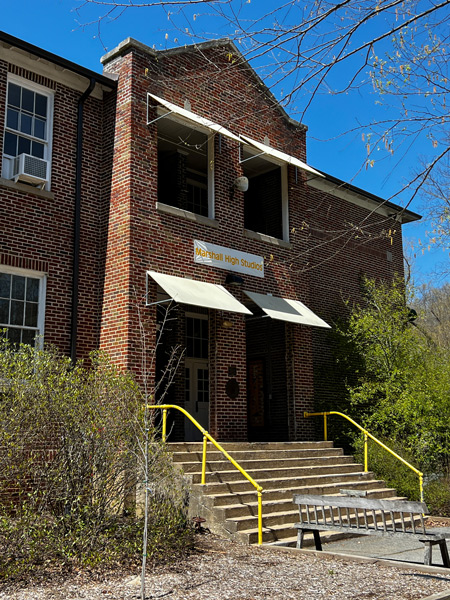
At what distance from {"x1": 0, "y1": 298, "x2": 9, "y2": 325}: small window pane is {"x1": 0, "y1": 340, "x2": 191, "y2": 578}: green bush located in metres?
2.81

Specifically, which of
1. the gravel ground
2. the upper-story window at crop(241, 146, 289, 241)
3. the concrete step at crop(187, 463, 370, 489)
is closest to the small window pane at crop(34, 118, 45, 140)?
the upper-story window at crop(241, 146, 289, 241)

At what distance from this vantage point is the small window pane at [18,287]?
1125cm

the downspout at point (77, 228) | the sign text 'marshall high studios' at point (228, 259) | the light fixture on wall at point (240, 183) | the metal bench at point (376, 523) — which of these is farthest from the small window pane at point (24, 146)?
the metal bench at point (376, 523)

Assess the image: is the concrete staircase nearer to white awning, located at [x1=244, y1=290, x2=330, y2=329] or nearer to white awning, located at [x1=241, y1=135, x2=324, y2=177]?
white awning, located at [x1=244, y1=290, x2=330, y2=329]

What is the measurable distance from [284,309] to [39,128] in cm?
626

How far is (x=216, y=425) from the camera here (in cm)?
1289

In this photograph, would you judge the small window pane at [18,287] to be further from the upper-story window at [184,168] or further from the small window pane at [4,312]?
the upper-story window at [184,168]

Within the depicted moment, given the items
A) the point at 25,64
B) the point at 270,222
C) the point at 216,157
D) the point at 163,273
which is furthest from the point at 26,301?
the point at 270,222

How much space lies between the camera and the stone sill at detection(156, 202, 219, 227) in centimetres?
1265

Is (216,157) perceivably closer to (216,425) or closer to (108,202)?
(108,202)

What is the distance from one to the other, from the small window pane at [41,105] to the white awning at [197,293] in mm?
3646

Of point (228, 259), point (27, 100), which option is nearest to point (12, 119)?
point (27, 100)

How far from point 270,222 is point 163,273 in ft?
15.5

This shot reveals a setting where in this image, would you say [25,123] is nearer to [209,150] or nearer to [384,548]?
[209,150]
